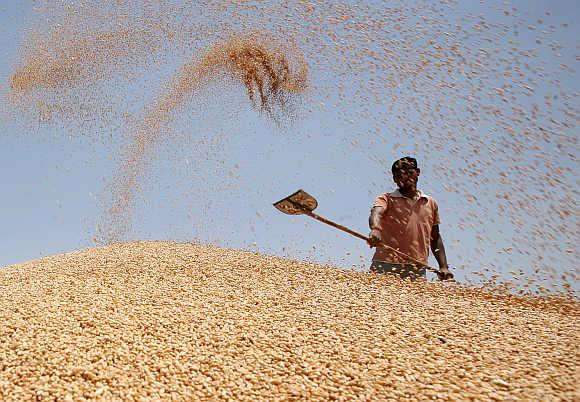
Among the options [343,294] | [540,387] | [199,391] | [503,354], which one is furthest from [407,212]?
[199,391]

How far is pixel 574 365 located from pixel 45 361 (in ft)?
9.68

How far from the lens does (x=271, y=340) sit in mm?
3357

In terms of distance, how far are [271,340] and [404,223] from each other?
220cm

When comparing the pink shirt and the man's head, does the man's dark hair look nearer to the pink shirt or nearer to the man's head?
the man's head

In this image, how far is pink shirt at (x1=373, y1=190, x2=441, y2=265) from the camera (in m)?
5.10

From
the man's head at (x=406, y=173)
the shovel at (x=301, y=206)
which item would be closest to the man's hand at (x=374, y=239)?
the shovel at (x=301, y=206)

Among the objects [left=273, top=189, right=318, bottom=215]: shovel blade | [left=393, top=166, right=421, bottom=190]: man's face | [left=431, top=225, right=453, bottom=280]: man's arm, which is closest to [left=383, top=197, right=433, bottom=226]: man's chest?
[left=393, top=166, right=421, bottom=190]: man's face

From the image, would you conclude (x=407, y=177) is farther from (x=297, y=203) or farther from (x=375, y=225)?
(x=297, y=203)

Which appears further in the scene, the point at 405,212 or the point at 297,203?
the point at 297,203

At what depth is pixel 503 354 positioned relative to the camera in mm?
3330

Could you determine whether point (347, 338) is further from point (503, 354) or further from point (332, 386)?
point (503, 354)

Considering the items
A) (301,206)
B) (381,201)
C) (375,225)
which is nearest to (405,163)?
(381,201)

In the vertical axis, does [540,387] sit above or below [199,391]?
above

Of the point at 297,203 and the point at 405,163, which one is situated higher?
the point at 405,163
